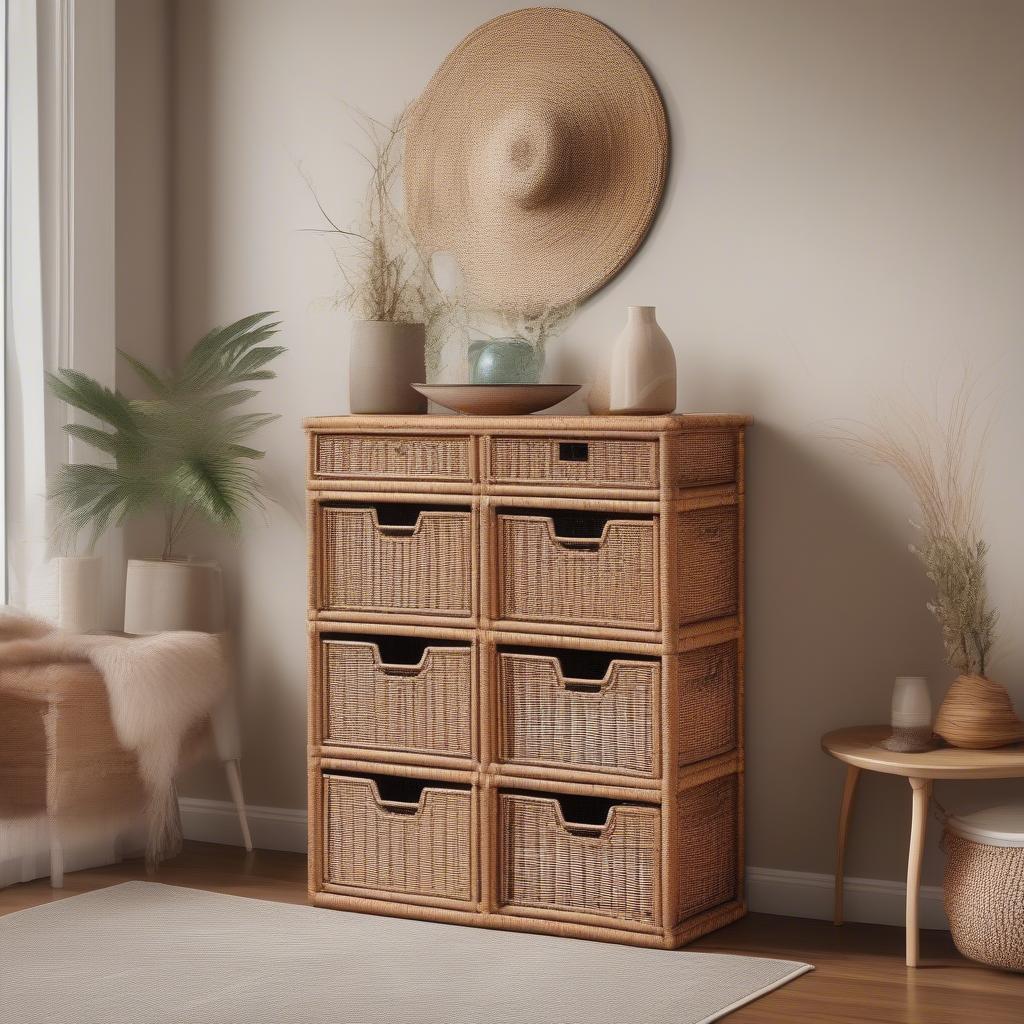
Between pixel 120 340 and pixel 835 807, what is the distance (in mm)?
2201

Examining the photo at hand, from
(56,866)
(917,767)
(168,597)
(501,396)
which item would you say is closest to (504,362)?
(501,396)

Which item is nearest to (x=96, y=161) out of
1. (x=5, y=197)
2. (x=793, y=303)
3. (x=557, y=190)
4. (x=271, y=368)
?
(x=5, y=197)

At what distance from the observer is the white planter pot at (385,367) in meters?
3.66

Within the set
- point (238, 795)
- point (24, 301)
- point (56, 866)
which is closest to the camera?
point (56, 866)

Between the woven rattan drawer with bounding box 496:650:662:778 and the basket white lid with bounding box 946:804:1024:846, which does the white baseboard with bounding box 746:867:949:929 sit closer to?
the basket white lid with bounding box 946:804:1024:846

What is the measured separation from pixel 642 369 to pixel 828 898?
1251 mm

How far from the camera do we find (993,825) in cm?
309

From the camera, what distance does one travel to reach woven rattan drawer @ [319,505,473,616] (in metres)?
3.45

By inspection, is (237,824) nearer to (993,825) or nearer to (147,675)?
(147,675)

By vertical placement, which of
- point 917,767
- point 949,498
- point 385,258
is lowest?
point 917,767

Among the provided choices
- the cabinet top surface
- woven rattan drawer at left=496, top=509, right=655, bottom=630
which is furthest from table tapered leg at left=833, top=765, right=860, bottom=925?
the cabinet top surface

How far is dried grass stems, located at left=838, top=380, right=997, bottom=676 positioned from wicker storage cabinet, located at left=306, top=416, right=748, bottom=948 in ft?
1.10

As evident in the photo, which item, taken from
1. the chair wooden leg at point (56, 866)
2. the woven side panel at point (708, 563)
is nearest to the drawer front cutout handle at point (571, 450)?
the woven side panel at point (708, 563)

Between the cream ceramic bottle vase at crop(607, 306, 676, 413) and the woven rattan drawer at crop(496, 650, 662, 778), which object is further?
the cream ceramic bottle vase at crop(607, 306, 676, 413)
